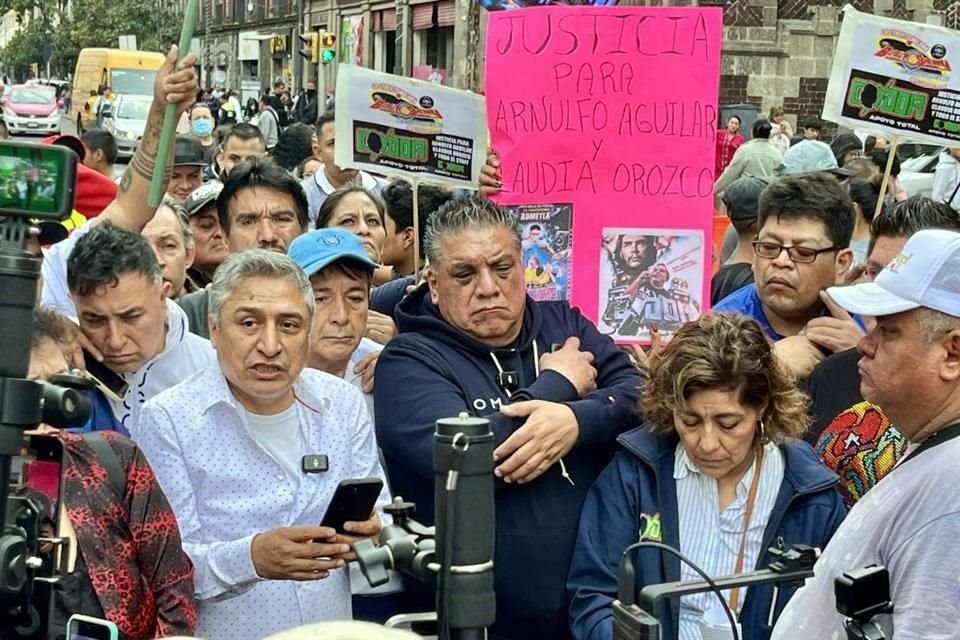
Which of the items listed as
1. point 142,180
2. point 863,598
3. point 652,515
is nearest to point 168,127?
point 142,180

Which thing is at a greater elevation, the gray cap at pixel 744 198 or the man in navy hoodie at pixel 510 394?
the gray cap at pixel 744 198

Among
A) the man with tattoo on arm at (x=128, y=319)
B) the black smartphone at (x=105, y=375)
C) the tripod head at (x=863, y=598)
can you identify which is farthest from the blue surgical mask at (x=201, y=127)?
the tripod head at (x=863, y=598)

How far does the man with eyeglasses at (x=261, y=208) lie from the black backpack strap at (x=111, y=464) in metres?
2.35

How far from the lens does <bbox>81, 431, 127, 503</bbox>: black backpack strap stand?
2.97m

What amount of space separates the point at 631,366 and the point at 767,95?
2422cm

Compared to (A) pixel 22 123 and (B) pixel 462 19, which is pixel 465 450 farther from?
(A) pixel 22 123

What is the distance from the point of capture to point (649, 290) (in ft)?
15.4

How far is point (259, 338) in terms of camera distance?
11.4ft

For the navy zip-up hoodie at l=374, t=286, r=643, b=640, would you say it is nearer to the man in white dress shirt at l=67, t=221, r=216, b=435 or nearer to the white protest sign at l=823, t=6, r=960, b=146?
the man in white dress shirt at l=67, t=221, r=216, b=435

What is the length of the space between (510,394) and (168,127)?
151cm

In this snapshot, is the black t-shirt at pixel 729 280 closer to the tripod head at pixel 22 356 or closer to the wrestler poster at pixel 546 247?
the wrestler poster at pixel 546 247

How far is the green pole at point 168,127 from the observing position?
14.0ft

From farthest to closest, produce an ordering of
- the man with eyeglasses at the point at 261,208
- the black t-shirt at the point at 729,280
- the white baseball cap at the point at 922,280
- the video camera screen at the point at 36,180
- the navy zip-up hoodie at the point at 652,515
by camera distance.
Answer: the black t-shirt at the point at 729,280, the man with eyeglasses at the point at 261,208, the navy zip-up hoodie at the point at 652,515, the white baseball cap at the point at 922,280, the video camera screen at the point at 36,180

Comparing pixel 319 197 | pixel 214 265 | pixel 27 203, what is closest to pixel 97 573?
pixel 27 203
